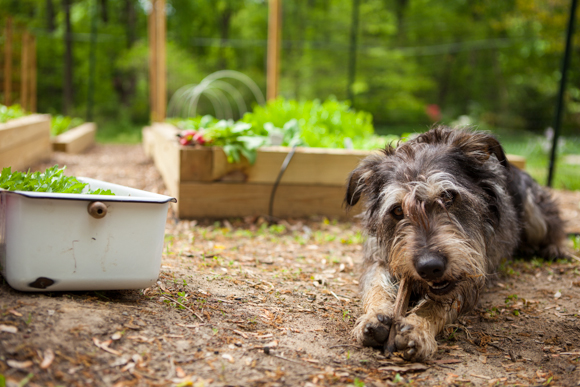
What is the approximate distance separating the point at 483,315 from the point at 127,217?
7.03 ft

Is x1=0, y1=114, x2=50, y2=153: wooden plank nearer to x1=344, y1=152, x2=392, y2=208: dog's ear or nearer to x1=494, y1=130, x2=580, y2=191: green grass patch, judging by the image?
x1=344, y1=152, x2=392, y2=208: dog's ear

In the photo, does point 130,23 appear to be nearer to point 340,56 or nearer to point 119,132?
point 119,132

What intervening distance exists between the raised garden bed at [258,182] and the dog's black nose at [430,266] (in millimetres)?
2391

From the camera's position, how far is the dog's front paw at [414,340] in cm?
218

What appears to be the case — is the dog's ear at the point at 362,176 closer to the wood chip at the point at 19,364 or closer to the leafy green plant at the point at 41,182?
the leafy green plant at the point at 41,182

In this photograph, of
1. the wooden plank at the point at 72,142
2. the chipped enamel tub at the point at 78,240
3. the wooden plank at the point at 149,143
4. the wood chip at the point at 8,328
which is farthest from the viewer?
the wooden plank at the point at 149,143

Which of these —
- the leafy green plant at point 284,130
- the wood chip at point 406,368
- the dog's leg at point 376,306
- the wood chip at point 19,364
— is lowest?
the wood chip at point 406,368

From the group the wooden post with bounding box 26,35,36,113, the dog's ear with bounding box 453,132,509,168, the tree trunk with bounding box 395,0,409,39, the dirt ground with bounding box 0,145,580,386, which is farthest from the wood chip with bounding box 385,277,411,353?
the tree trunk with bounding box 395,0,409,39

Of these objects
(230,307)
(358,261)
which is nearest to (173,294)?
(230,307)

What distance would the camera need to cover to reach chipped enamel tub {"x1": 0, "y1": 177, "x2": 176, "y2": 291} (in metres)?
2.04

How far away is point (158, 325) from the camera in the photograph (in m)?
2.15

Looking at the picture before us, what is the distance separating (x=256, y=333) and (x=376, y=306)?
631mm

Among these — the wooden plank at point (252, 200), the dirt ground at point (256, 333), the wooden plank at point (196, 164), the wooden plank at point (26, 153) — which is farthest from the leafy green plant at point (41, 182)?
the wooden plank at point (26, 153)

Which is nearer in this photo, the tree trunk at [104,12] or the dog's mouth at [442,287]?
the dog's mouth at [442,287]
